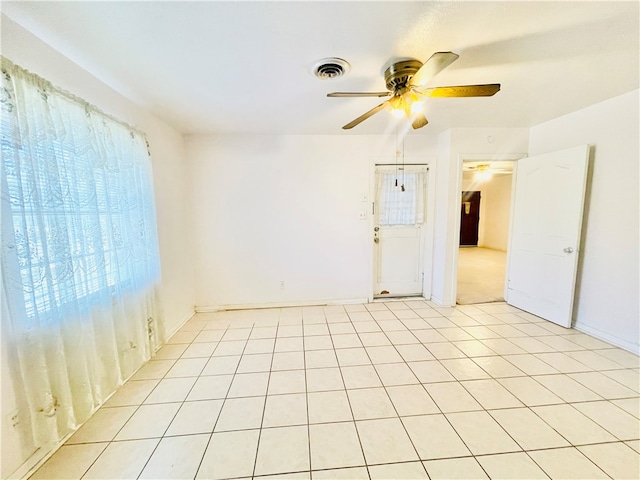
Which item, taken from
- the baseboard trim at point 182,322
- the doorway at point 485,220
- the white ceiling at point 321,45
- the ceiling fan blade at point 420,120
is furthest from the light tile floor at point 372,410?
the doorway at point 485,220

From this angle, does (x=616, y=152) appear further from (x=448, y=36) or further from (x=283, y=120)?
→ (x=283, y=120)

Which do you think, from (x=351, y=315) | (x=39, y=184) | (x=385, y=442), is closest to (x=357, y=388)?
(x=385, y=442)

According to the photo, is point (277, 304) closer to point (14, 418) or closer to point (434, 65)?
point (14, 418)

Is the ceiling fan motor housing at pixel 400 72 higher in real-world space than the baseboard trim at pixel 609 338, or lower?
higher

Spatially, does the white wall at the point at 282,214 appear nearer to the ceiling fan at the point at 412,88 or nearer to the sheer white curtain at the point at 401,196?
the sheer white curtain at the point at 401,196

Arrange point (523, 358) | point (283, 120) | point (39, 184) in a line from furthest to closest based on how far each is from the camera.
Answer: point (283, 120) → point (523, 358) → point (39, 184)

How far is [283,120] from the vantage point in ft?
8.75

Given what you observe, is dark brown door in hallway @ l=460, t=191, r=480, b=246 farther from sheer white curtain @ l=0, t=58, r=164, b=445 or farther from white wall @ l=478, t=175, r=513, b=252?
sheer white curtain @ l=0, t=58, r=164, b=445

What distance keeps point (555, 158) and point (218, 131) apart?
389 centimetres

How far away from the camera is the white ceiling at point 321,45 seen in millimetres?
1210

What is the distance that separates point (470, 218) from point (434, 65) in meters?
8.38

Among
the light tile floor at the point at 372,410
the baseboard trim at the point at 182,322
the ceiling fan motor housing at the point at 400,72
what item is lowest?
the light tile floor at the point at 372,410

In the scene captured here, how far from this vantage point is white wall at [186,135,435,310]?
317 centimetres

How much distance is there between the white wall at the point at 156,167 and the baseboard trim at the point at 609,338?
14.5ft
